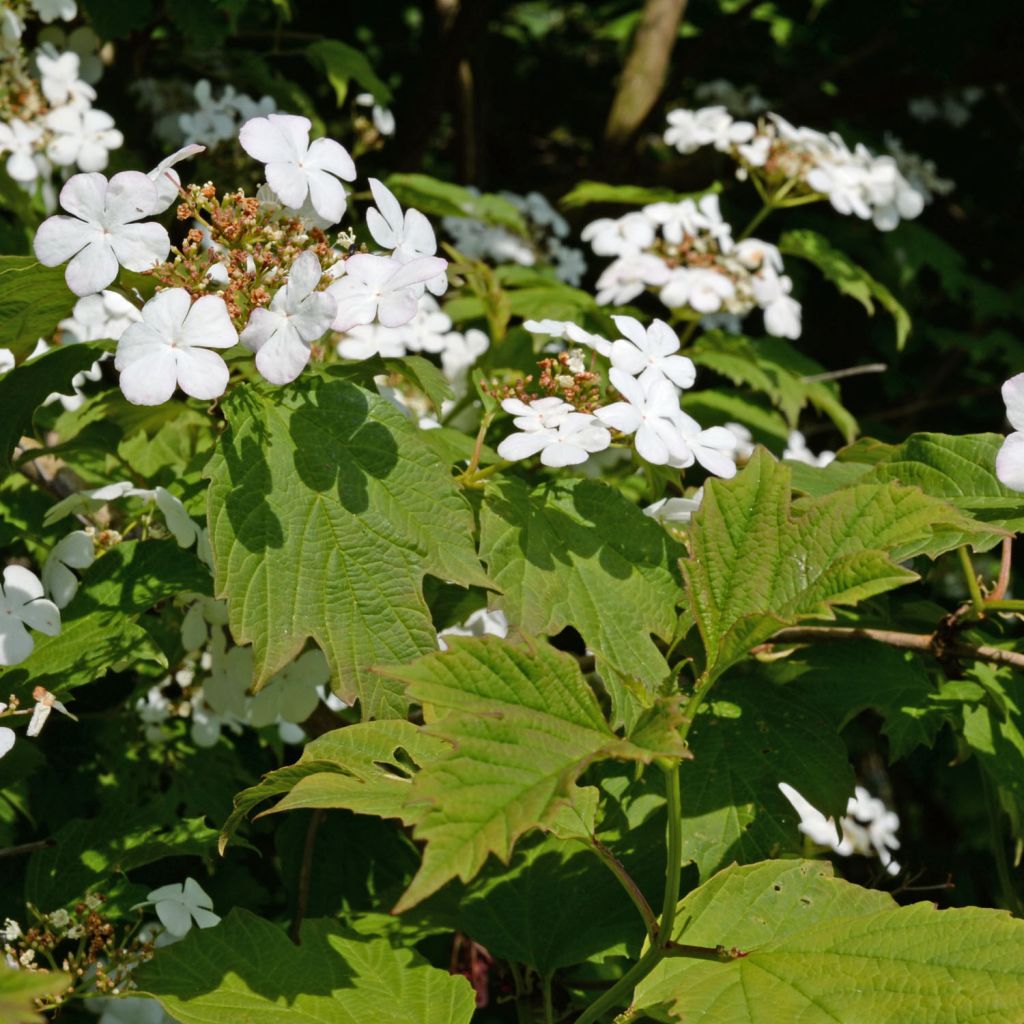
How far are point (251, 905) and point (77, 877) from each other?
1.87 feet

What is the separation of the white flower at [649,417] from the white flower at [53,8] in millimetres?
1493

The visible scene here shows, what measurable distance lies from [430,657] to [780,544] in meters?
0.40

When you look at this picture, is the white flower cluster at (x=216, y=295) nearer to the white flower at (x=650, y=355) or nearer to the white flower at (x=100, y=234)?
the white flower at (x=100, y=234)

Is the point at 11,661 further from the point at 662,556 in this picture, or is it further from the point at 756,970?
the point at 756,970

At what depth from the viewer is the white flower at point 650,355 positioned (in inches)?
59.5

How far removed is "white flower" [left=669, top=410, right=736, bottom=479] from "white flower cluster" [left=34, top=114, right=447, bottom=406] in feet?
1.14

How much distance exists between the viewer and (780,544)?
1.22 m

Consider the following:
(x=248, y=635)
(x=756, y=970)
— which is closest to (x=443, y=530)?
(x=248, y=635)

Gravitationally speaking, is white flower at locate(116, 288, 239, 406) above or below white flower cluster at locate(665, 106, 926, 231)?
above

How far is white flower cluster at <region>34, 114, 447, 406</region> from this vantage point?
1.21 m

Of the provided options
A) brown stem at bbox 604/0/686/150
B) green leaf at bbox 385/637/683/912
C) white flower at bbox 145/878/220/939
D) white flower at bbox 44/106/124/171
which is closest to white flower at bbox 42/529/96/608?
white flower at bbox 145/878/220/939

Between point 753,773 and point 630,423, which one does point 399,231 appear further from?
point 753,773

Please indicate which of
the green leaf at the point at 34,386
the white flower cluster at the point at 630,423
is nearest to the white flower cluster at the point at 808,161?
the white flower cluster at the point at 630,423

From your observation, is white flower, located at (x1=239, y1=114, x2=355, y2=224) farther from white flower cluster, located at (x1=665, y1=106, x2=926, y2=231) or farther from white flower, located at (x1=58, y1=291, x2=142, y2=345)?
white flower cluster, located at (x1=665, y1=106, x2=926, y2=231)
